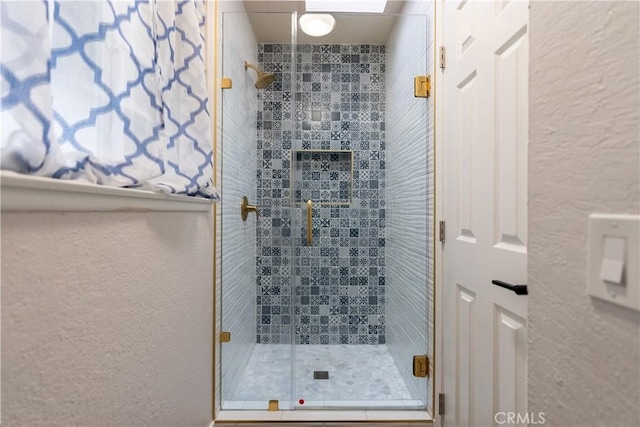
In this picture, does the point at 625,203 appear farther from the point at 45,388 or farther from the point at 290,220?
the point at 290,220

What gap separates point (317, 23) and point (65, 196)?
1.76 m

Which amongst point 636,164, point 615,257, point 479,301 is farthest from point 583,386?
point 479,301

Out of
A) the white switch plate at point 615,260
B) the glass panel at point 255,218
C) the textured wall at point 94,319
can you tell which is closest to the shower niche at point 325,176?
the glass panel at point 255,218

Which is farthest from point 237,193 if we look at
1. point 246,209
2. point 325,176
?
point 325,176

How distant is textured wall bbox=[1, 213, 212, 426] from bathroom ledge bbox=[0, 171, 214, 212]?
20 mm

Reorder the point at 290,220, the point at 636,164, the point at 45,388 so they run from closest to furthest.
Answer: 1. the point at 636,164
2. the point at 45,388
3. the point at 290,220

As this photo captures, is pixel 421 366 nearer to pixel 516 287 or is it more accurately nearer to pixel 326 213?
pixel 516 287

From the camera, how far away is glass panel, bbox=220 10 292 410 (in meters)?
1.65

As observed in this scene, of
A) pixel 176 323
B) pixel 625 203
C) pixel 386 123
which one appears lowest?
pixel 176 323

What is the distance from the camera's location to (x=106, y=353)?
67cm

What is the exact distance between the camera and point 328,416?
148 cm

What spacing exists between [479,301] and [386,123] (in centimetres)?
141

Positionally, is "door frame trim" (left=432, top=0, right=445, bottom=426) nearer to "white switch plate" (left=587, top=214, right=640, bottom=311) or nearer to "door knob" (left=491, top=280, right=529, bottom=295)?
"door knob" (left=491, top=280, right=529, bottom=295)

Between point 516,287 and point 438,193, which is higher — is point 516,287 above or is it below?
below
